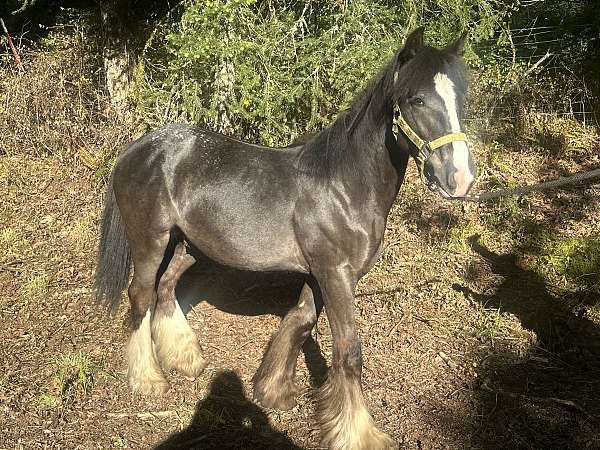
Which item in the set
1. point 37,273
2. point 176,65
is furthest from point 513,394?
point 37,273

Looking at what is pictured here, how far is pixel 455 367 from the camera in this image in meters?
4.21

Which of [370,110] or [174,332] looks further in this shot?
[174,332]

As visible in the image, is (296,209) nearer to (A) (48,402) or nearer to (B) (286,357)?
(B) (286,357)

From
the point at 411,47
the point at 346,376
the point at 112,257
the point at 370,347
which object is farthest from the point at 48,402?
the point at 411,47

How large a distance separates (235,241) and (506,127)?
227 inches

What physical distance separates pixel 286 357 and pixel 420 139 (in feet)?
6.08

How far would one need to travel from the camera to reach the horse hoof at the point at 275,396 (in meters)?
3.77

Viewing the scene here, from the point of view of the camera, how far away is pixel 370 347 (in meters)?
4.50

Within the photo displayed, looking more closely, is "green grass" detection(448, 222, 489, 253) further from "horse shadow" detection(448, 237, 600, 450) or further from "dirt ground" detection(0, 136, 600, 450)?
"horse shadow" detection(448, 237, 600, 450)

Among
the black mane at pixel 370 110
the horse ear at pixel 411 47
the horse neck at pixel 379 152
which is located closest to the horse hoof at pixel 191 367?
the black mane at pixel 370 110

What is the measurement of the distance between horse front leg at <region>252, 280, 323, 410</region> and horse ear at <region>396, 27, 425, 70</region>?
1.61m

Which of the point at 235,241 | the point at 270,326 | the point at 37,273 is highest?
the point at 235,241

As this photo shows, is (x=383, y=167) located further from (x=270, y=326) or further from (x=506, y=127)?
(x=506, y=127)

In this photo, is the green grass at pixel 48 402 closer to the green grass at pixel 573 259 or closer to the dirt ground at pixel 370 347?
the dirt ground at pixel 370 347
